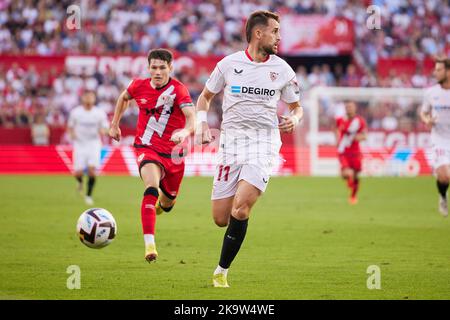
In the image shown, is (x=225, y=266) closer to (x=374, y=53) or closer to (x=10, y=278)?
(x=10, y=278)

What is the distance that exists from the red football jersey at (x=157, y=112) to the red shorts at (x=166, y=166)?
91 mm

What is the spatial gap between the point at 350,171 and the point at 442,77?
6.86m

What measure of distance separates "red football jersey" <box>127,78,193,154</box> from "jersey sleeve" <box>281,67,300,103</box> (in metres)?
2.28

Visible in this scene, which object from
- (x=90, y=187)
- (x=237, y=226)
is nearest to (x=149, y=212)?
(x=237, y=226)

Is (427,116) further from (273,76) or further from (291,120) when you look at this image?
(291,120)

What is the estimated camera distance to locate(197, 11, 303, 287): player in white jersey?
9719 mm

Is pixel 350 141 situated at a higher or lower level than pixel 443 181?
higher

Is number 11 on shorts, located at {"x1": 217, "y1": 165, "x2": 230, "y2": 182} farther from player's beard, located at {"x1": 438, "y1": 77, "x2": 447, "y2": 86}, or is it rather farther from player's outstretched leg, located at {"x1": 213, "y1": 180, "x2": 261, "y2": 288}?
player's beard, located at {"x1": 438, "y1": 77, "x2": 447, "y2": 86}

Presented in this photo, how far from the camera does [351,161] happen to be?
23.2 meters

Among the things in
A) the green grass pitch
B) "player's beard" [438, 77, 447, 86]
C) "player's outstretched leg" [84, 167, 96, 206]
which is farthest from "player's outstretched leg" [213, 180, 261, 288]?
"player's outstretched leg" [84, 167, 96, 206]

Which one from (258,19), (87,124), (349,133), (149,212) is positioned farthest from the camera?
(349,133)

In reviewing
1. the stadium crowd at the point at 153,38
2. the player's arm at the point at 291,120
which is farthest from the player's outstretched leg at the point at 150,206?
the stadium crowd at the point at 153,38

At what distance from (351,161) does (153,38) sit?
52.8ft

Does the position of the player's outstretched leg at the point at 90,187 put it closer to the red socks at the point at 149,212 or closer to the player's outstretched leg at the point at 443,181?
the player's outstretched leg at the point at 443,181
